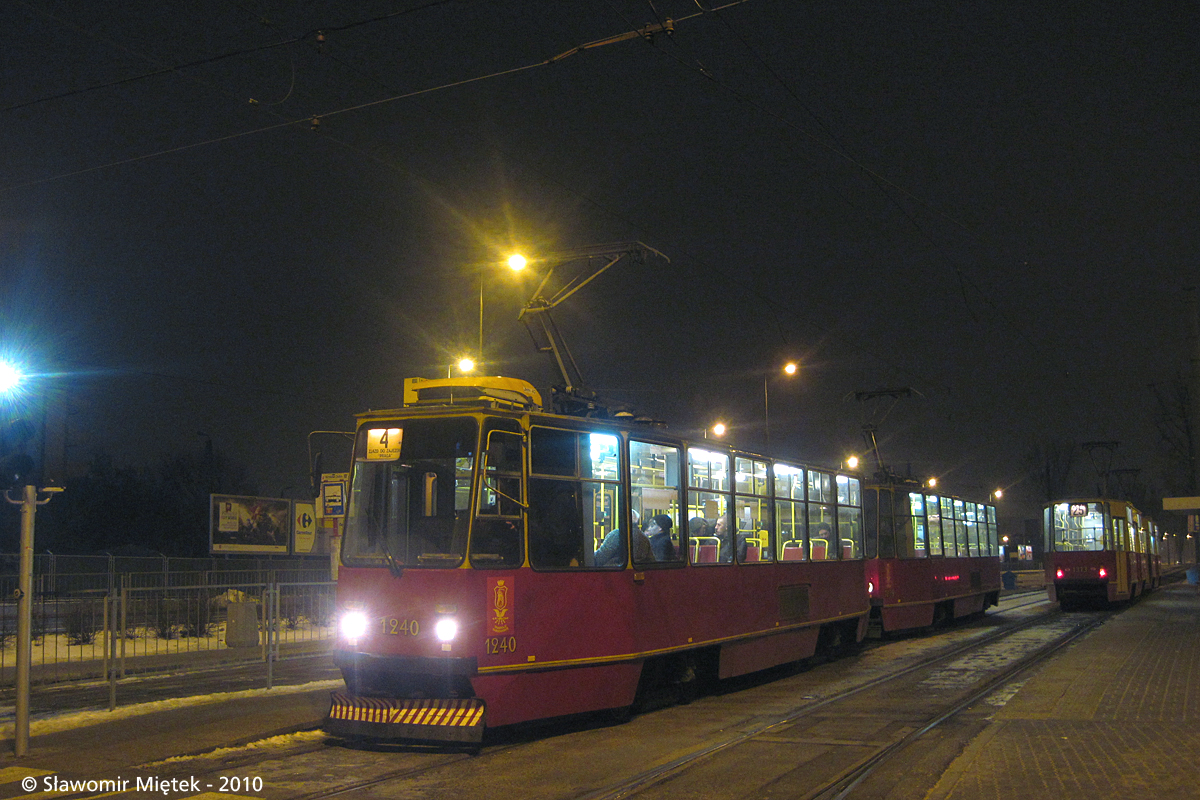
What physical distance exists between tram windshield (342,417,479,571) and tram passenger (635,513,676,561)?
259 centimetres

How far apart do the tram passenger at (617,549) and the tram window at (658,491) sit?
0.11m

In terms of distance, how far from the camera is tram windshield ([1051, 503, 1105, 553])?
101ft

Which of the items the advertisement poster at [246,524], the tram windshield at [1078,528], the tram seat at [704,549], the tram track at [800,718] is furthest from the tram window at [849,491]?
the tram windshield at [1078,528]

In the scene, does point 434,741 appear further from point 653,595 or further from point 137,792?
point 653,595

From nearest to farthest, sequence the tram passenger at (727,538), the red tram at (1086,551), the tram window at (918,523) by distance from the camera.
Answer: the tram passenger at (727,538) < the tram window at (918,523) < the red tram at (1086,551)

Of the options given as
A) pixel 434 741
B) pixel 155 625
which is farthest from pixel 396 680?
pixel 155 625

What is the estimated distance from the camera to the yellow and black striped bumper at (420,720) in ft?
29.5

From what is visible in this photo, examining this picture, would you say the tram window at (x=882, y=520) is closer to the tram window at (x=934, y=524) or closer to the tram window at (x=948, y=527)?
the tram window at (x=934, y=524)

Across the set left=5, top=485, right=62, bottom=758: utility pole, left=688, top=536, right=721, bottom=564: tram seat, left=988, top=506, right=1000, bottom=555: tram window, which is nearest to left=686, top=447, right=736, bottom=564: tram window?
left=688, top=536, right=721, bottom=564: tram seat

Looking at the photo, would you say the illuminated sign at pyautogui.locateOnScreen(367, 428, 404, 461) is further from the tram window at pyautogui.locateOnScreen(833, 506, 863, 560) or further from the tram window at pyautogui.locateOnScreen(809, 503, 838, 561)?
the tram window at pyautogui.locateOnScreen(833, 506, 863, 560)

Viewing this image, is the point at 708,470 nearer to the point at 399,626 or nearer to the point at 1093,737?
the point at 399,626

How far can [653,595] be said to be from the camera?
11.2m

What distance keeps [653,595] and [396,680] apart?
2.92 meters

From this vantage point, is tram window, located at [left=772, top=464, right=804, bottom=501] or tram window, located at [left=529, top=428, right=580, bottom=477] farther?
tram window, located at [left=772, top=464, right=804, bottom=501]
